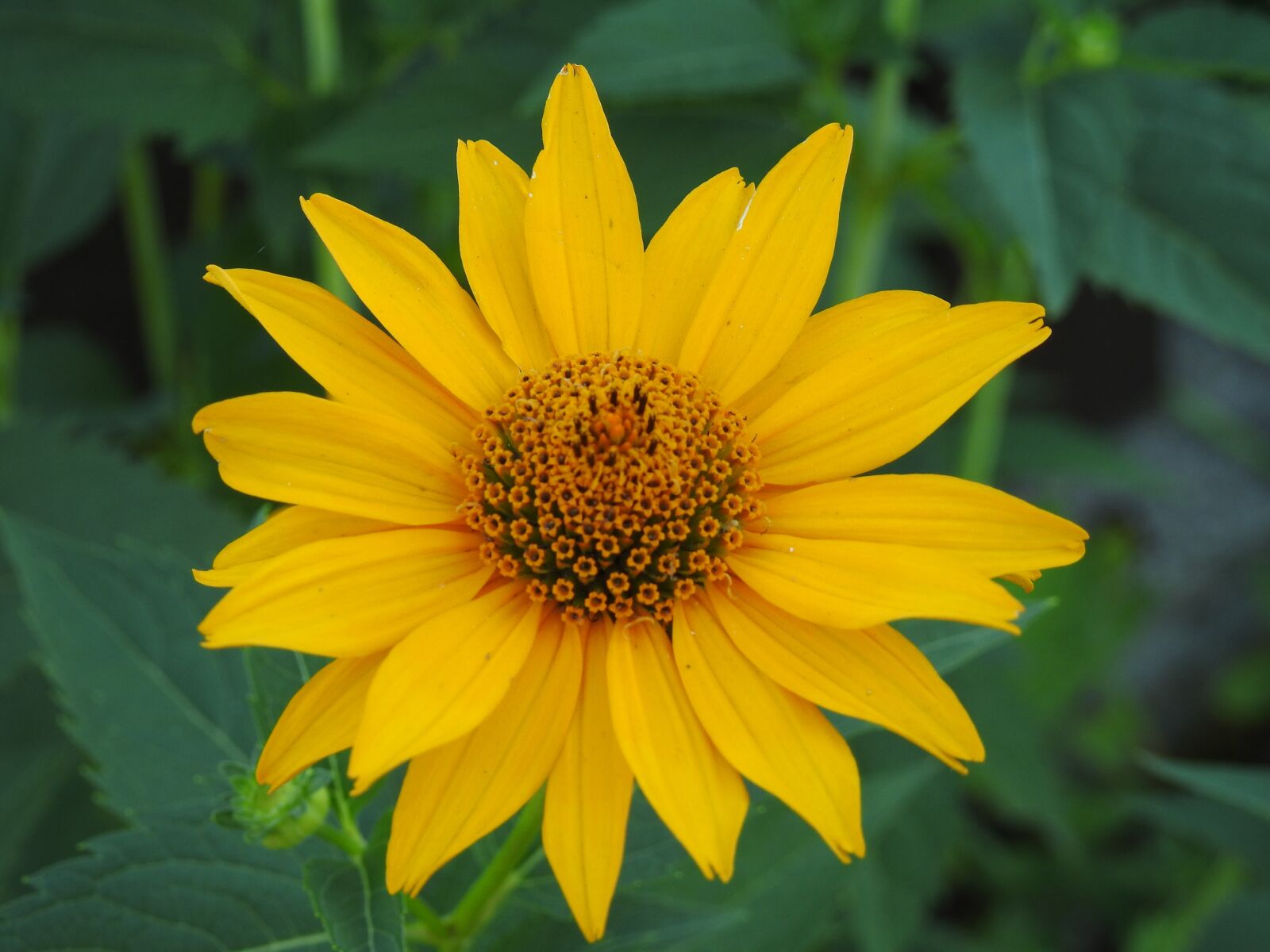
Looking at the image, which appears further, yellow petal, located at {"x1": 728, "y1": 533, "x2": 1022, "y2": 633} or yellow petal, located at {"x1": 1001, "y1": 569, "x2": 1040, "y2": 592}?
yellow petal, located at {"x1": 1001, "y1": 569, "x2": 1040, "y2": 592}

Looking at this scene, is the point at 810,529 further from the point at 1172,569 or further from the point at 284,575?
the point at 1172,569

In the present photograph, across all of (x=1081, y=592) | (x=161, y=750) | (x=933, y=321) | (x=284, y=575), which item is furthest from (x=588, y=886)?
(x=1081, y=592)

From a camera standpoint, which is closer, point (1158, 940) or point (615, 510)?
point (615, 510)

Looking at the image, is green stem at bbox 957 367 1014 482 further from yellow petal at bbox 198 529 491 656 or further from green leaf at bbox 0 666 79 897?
green leaf at bbox 0 666 79 897

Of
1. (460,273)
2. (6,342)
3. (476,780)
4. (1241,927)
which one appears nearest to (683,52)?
(460,273)

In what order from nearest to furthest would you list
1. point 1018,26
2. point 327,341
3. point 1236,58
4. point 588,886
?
point 588,886, point 327,341, point 1236,58, point 1018,26

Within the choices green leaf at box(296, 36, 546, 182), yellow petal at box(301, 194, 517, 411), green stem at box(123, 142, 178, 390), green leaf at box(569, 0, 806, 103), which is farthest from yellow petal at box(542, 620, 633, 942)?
green stem at box(123, 142, 178, 390)

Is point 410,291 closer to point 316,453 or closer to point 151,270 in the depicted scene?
point 316,453
